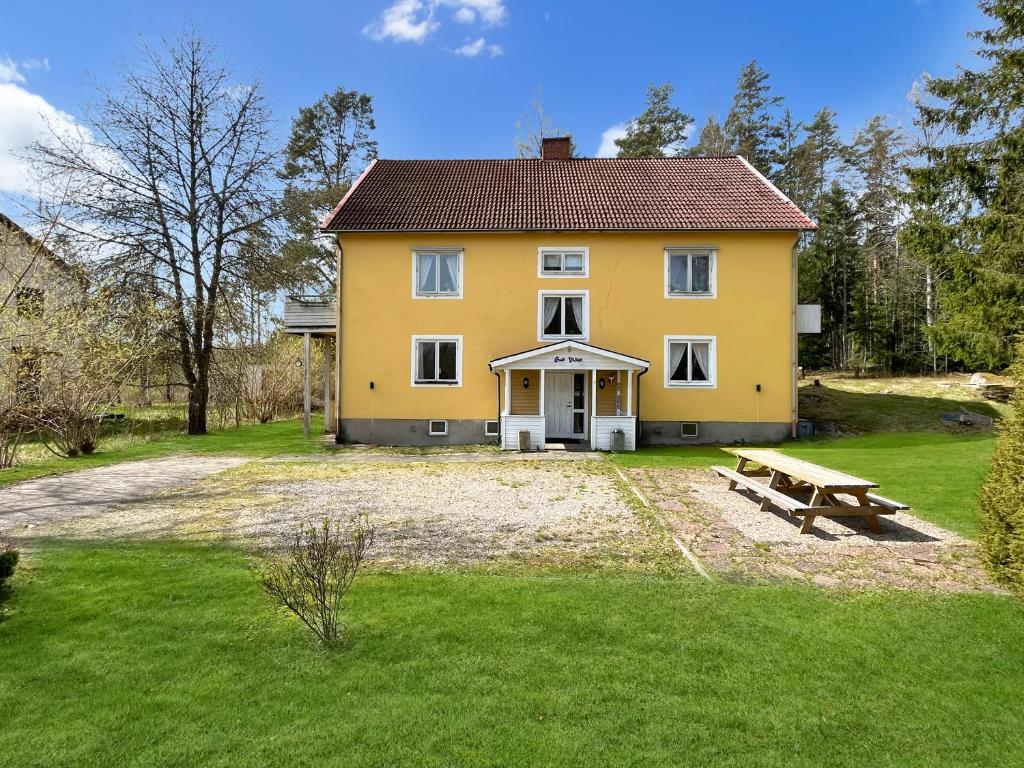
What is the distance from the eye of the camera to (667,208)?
666 inches

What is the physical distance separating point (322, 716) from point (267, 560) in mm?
2913

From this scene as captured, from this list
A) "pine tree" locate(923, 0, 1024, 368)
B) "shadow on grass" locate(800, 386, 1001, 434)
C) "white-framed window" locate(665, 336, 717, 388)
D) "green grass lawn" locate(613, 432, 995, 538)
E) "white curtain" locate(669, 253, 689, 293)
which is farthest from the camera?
"shadow on grass" locate(800, 386, 1001, 434)

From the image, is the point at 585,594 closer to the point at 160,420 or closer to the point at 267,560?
the point at 267,560

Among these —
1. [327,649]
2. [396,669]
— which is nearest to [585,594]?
[396,669]

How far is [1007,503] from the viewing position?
4543 millimetres

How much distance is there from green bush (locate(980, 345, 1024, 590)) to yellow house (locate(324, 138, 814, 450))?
1104cm

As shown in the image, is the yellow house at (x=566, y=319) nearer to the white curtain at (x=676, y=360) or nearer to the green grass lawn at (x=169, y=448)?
the white curtain at (x=676, y=360)

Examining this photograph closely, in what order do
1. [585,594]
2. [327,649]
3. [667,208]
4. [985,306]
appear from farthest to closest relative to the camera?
[667,208]
[985,306]
[585,594]
[327,649]

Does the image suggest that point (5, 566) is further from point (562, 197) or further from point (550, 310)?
point (562, 197)

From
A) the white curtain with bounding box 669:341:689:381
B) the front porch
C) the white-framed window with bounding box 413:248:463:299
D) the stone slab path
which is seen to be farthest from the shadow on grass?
the stone slab path

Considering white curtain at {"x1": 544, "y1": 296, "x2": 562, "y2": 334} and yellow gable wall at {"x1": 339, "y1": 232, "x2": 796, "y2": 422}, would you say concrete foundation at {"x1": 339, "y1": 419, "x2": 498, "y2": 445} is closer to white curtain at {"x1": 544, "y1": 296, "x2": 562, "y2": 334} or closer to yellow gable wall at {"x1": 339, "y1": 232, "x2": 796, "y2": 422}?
yellow gable wall at {"x1": 339, "y1": 232, "x2": 796, "y2": 422}

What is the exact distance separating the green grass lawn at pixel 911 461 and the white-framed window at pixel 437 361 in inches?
227

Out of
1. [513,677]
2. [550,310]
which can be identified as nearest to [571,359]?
[550,310]

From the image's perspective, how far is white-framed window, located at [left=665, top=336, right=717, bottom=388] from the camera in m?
16.0
